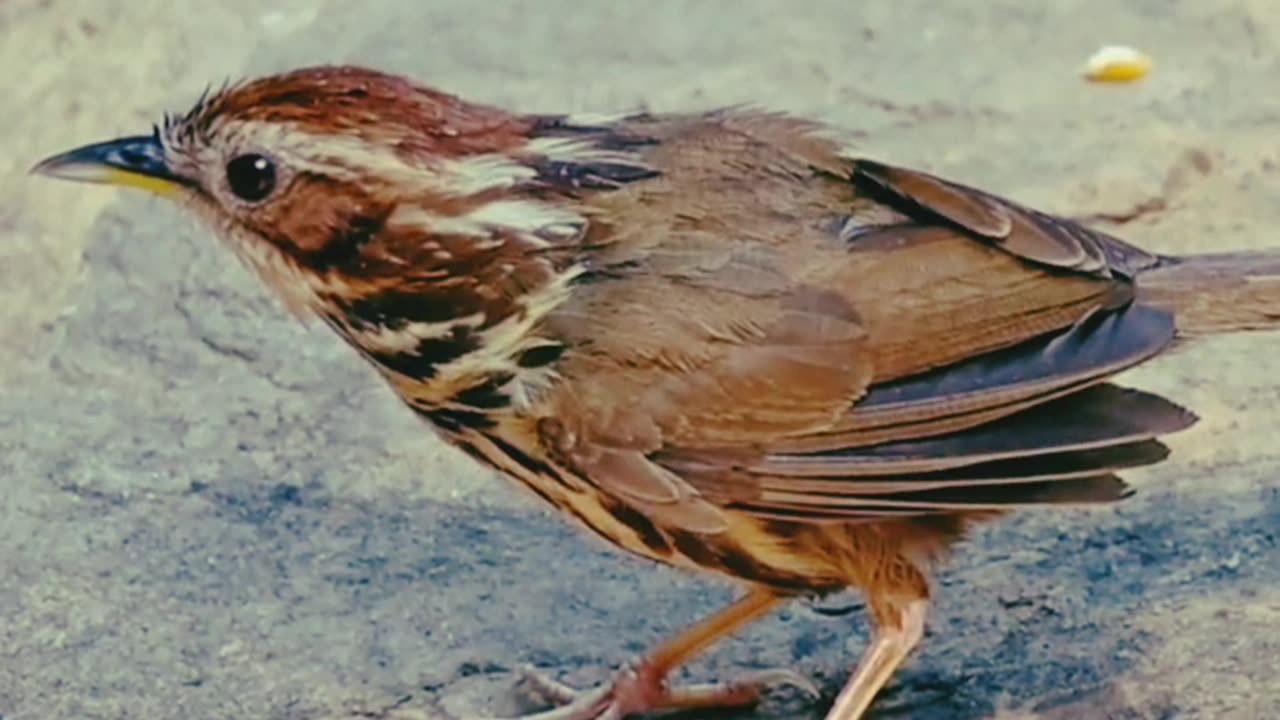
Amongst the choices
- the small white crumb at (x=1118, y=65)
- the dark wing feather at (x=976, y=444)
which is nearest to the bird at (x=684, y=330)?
the dark wing feather at (x=976, y=444)

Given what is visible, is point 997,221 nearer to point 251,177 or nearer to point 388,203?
point 388,203

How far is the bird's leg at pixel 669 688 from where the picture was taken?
4.60 metres

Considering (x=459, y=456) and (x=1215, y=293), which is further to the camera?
(x=459, y=456)

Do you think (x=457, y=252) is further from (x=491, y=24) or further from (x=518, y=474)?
(x=491, y=24)

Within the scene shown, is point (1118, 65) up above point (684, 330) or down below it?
above

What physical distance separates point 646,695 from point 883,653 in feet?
1.42

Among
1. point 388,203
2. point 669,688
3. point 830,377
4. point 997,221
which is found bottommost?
point 669,688

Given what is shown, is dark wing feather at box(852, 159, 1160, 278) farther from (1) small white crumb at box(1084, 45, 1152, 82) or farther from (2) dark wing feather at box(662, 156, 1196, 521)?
(1) small white crumb at box(1084, 45, 1152, 82)

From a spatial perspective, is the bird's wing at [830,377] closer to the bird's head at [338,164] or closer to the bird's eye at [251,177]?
the bird's head at [338,164]

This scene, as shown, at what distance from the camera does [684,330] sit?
4219mm

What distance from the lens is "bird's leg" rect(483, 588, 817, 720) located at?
4.60 meters

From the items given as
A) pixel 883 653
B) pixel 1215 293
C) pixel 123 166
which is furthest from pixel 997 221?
pixel 123 166

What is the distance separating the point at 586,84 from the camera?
6.49 meters

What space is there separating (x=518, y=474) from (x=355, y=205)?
48 centimetres
